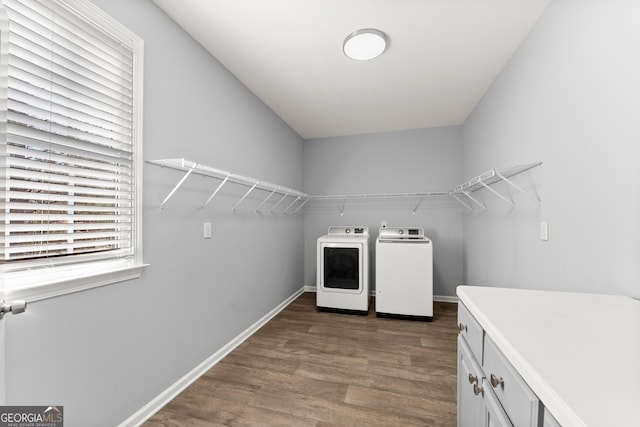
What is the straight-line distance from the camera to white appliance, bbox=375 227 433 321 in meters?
2.87

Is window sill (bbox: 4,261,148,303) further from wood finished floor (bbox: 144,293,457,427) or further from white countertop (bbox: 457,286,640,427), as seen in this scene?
white countertop (bbox: 457,286,640,427)

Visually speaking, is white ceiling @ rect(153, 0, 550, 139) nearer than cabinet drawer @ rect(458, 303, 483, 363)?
No

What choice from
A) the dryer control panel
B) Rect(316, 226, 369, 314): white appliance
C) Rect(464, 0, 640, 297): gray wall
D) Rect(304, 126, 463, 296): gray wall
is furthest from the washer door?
Rect(464, 0, 640, 297): gray wall

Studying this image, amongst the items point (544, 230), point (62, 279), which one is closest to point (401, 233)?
point (544, 230)

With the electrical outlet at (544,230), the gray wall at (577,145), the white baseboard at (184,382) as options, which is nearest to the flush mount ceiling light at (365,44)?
the gray wall at (577,145)

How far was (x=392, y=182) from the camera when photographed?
12.2 feet

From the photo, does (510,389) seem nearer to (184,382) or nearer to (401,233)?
(184,382)

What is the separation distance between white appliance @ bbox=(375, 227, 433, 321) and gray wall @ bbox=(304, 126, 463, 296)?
74cm

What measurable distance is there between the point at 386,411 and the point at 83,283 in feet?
5.62

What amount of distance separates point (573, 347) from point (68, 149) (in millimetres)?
1863

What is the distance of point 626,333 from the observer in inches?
27.8

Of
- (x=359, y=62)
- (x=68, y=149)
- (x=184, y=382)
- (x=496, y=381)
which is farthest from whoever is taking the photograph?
(x=359, y=62)

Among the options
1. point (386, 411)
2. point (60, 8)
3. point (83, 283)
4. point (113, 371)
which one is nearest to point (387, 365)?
point (386, 411)

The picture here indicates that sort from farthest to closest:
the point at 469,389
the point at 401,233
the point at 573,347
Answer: the point at 401,233
the point at 469,389
the point at 573,347
